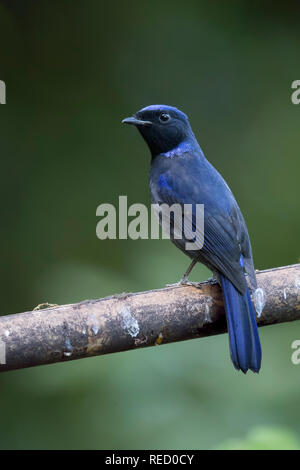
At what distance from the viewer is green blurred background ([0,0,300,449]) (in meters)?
4.14

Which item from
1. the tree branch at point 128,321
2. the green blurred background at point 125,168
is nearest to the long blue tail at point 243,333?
the tree branch at point 128,321

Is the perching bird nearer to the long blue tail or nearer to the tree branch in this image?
the long blue tail

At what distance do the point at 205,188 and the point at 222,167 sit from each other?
2552 mm

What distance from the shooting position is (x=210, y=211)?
3539 mm

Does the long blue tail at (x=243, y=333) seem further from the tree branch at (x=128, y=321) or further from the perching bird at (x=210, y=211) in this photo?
the tree branch at (x=128, y=321)

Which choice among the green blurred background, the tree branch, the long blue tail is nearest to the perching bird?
the long blue tail

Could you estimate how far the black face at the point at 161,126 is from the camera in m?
4.03

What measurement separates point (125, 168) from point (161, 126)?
212cm

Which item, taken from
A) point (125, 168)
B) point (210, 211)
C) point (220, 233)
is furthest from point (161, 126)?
point (125, 168)

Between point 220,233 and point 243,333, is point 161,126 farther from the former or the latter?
point 243,333

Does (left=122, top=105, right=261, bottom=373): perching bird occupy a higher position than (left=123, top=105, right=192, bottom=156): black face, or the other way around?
(left=123, top=105, right=192, bottom=156): black face

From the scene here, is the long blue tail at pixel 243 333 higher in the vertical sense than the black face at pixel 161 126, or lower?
lower

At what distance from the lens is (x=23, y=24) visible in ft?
19.7

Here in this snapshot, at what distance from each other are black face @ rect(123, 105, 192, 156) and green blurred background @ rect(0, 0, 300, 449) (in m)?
Result: 1.07
